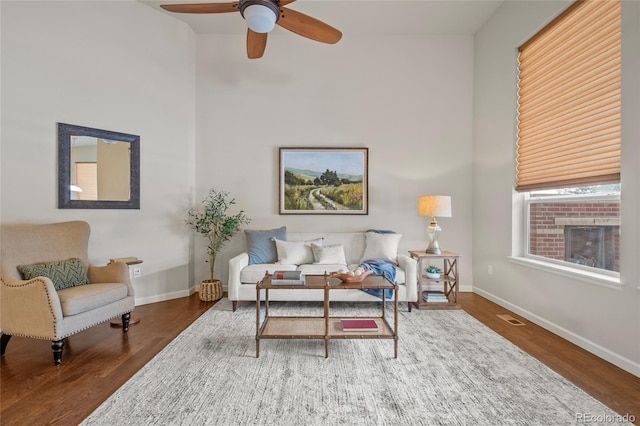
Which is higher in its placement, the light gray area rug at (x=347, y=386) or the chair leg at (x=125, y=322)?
the chair leg at (x=125, y=322)

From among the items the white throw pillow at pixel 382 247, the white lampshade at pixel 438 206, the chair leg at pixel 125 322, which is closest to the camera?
the chair leg at pixel 125 322

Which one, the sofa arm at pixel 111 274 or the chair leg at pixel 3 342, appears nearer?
the chair leg at pixel 3 342

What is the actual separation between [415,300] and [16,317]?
3631 mm

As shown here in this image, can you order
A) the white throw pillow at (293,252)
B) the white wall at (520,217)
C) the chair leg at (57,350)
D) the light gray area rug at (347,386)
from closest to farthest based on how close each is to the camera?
1. the light gray area rug at (347,386)
2. the white wall at (520,217)
3. the chair leg at (57,350)
4. the white throw pillow at (293,252)

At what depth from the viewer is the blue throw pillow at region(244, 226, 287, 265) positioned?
12.7 ft

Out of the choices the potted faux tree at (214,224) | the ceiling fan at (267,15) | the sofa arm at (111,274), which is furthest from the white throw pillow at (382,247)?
the sofa arm at (111,274)

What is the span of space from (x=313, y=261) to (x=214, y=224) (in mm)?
1440

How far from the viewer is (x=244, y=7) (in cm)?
233

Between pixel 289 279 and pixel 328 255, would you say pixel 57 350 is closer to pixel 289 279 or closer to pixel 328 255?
pixel 289 279

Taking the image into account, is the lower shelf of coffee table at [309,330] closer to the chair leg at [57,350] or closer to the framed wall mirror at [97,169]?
the chair leg at [57,350]

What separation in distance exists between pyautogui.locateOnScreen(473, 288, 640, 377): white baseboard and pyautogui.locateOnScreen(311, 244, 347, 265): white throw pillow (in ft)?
6.60

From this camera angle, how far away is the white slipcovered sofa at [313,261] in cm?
344

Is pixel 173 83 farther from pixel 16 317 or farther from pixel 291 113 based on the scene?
pixel 16 317

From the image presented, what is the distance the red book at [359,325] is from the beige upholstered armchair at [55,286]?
2.06m
